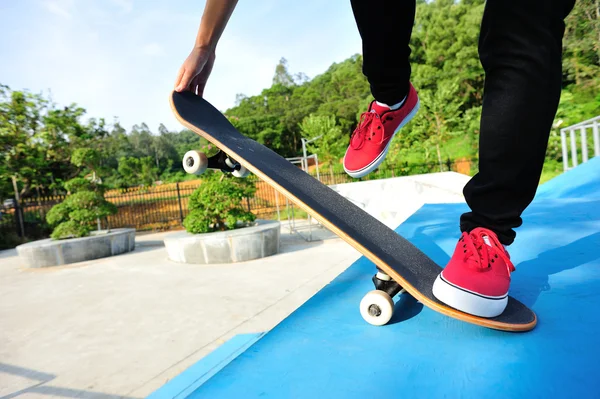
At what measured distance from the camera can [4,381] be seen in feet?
7.04

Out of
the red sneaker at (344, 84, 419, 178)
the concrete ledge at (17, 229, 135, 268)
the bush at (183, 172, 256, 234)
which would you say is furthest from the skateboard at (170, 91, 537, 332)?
the concrete ledge at (17, 229, 135, 268)

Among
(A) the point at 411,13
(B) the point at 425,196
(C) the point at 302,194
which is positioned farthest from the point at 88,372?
(B) the point at 425,196

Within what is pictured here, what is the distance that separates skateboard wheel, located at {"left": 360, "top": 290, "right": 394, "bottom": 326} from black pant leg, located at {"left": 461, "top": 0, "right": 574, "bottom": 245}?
249mm

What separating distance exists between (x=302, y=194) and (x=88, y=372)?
2172mm

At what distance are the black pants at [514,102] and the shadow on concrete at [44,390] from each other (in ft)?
6.72

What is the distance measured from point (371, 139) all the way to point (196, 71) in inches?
21.7

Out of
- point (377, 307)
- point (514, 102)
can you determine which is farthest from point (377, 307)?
point (514, 102)

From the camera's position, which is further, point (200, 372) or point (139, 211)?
point (139, 211)

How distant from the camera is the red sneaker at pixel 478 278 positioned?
2.11 feet

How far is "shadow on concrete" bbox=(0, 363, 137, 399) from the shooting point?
1.92 metres

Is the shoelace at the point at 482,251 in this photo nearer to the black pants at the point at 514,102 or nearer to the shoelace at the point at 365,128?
the black pants at the point at 514,102

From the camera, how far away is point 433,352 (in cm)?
61

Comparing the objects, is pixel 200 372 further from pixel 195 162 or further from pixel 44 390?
pixel 44 390

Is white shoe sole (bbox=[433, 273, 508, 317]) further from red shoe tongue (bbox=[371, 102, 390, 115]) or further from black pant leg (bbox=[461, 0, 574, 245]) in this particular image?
red shoe tongue (bbox=[371, 102, 390, 115])
